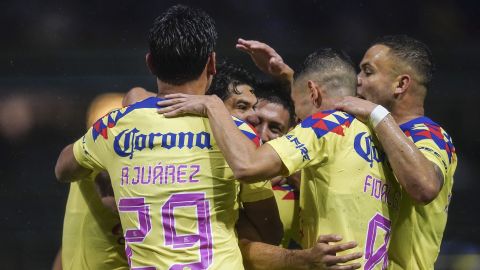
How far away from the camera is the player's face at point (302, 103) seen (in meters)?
3.83

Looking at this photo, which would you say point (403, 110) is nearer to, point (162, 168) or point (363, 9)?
point (162, 168)

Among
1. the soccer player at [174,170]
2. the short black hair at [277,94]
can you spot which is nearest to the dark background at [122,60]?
the short black hair at [277,94]

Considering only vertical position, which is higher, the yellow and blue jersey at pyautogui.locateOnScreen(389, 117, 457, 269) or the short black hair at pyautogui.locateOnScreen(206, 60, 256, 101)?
the short black hair at pyautogui.locateOnScreen(206, 60, 256, 101)

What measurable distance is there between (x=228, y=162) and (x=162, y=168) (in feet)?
0.91

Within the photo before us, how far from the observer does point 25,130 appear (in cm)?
775

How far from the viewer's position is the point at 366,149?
3498 mm

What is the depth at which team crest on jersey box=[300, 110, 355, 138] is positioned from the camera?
11.3 feet

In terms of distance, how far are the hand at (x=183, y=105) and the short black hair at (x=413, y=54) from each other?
1.15 metres

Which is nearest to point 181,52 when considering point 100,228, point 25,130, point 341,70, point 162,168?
point 162,168

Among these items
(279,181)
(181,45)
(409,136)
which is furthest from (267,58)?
(181,45)

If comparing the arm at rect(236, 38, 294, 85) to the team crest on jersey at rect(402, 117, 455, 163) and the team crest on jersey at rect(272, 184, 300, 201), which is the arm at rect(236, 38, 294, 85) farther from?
the team crest on jersey at rect(402, 117, 455, 163)

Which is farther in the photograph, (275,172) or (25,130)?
(25,130)

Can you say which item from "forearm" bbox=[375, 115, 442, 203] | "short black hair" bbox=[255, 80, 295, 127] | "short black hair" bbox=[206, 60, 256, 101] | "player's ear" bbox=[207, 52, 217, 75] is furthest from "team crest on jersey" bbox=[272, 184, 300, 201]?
"player's ear" bbox=[207, 52, 217, 75]

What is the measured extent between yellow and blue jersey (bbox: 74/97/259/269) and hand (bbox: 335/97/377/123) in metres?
0.60
